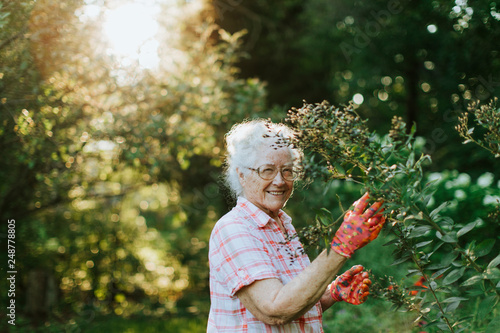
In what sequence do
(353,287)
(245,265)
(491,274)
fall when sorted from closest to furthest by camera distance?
1. (491,274)
2. (245,265)
3. (353,287)

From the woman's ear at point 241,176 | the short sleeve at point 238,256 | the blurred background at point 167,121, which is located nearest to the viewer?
the short sleeve at point 238,256

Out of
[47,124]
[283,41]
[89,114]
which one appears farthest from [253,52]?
[47,124]

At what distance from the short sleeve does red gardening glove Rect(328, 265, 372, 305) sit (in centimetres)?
38

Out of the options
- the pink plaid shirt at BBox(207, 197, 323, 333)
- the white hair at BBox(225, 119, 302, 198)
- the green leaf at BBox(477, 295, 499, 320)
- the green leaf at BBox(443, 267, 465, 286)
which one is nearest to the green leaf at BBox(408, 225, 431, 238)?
the green leaf at BBox(443, 267, 465, 286)

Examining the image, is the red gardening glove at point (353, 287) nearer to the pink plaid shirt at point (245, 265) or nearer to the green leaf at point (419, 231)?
the pink plaid shirt at point (245, 265)

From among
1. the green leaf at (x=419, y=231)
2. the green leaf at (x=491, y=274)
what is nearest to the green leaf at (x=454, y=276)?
the green leaf at (x=491, y=274)

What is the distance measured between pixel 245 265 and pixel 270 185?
17.3 inches

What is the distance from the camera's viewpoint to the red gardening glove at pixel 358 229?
5.01 ft

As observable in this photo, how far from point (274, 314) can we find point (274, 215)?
1.89ft

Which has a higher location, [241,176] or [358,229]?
[241,176]

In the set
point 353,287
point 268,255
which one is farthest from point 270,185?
point 353,287

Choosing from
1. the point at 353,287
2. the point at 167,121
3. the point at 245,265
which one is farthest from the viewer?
the point at 167,121

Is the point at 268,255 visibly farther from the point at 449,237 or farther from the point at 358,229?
the point at 449,237

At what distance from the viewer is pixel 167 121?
4.77 meters
